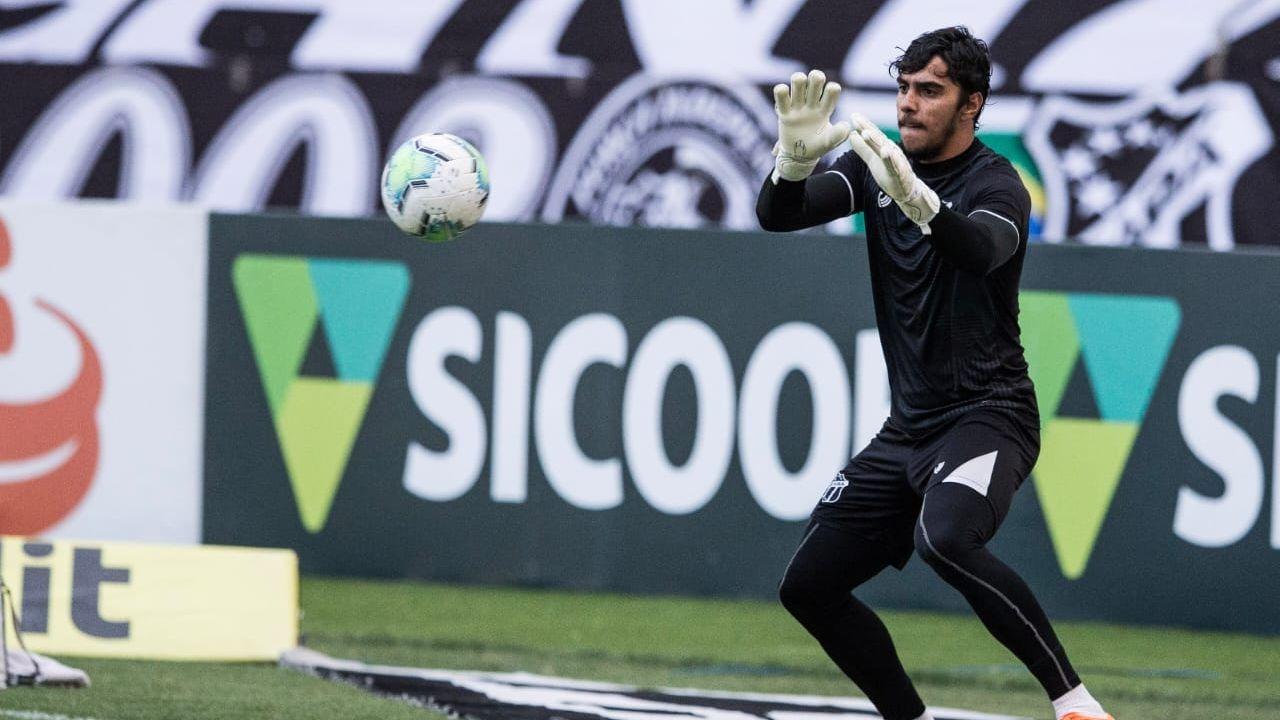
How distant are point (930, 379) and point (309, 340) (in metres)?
4.36

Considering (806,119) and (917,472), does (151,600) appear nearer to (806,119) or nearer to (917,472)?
(917,472)

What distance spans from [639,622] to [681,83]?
Result: 441cm

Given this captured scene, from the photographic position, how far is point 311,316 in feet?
29.5

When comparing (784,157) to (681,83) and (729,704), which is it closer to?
(729,704)

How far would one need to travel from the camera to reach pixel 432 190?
19.5ft

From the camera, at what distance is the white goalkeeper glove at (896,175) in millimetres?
4766

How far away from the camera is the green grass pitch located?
6387mm

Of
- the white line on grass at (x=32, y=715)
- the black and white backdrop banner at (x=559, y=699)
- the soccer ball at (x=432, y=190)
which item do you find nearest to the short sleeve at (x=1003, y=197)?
the soccer ball at (x=432, y=190)

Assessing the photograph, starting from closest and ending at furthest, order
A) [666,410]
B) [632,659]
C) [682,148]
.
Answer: [632,659] < [666,410] < [682,148]

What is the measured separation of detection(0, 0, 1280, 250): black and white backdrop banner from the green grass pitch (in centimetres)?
341

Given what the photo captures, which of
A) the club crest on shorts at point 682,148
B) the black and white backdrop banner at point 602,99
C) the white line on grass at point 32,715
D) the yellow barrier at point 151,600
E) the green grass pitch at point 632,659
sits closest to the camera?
the white line on grass at point 32,715

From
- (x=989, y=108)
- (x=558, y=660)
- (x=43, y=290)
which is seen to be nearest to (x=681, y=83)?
(x=989, y=108)

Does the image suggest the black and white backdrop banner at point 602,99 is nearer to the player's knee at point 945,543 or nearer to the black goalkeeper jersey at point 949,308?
the black goalkeeper jersey at point 949,308

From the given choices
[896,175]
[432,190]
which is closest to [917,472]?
[896,175]
